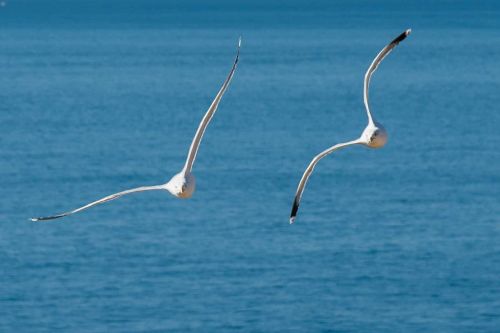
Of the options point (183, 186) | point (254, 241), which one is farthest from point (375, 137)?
point (254, 241)

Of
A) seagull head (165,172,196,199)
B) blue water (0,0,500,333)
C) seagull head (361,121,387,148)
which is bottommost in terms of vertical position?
blue water (0,0,500,333)

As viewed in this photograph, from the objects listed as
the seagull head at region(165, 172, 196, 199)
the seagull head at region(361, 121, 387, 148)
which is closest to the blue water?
the seagull head at region(165, 172, 196, 199)

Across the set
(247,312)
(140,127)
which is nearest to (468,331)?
(247,312)

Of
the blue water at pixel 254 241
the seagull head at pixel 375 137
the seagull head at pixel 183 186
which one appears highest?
the seagull head at pixel 375 137

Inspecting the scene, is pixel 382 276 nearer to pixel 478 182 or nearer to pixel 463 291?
pixel 463 291

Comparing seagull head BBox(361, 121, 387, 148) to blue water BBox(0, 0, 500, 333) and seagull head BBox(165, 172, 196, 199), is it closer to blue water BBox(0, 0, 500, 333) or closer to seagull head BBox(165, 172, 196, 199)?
seagull head BBox(165, 172, 196, 199)

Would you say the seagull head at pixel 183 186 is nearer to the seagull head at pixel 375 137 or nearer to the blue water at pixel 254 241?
the seagull head at pixel 375 137

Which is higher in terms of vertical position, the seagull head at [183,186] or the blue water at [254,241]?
the seagull head at [183,186]

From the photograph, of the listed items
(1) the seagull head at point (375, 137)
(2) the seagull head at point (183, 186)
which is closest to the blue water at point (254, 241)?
(2) the seagull head at point (183, 186)

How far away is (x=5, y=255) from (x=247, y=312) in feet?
86.3

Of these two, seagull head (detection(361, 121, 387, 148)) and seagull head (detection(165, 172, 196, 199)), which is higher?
seagull head (detection(361, 121, 387, 148))

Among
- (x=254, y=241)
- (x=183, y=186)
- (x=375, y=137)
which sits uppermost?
(x=375, y=137)

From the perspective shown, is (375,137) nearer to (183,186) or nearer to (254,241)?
(183,186)

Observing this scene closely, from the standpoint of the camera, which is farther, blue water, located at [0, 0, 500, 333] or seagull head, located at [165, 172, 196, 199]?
blue water, located at [0, 0, 500, 333]
